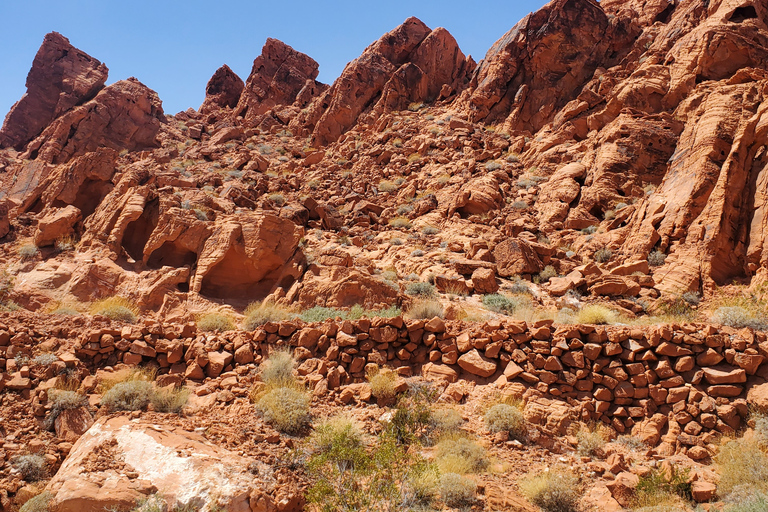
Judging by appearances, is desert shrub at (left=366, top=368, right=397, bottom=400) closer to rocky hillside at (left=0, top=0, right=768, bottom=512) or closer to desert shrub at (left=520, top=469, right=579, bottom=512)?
rocky hillside at (left=0, top=0, right=768, bottom=512)

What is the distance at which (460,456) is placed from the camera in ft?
18.1

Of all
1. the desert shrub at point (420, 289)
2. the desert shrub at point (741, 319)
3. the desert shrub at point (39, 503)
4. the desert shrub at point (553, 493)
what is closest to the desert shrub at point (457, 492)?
the desert shrub at point (553, 493)

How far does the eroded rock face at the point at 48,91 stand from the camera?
30.0 m

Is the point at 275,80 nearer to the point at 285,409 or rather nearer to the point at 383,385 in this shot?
the point at 383,385

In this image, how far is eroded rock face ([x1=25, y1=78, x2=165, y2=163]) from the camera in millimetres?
26922

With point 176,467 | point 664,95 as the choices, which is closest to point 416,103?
point 664,95

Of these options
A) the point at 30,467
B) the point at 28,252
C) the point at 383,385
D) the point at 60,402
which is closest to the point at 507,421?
the point at 383,385

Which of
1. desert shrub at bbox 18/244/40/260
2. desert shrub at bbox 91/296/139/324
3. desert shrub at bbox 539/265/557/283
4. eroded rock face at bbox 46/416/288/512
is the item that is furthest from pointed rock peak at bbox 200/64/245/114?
eroded rock face at bbox 46/416/288/512

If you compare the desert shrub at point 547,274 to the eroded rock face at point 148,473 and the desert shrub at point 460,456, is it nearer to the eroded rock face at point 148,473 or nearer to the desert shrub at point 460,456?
the desert shrub at point 460,456

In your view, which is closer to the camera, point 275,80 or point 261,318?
point 261,318

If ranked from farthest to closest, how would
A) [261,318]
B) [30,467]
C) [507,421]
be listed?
[261,318] < [507,421] < [30,467]

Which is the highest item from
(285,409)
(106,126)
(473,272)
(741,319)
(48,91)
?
(48,91)

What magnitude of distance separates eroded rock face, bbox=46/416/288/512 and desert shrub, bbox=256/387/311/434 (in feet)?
2.93

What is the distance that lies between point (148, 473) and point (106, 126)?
30.8 m
